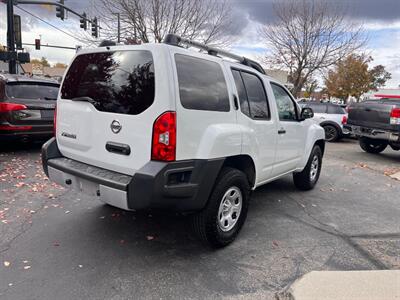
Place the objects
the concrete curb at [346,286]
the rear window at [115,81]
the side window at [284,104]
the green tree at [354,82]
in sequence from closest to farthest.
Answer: the concrete curb at [346,286], the rear window at [115,81], the side window at [284,104], the green tree at [354,82]

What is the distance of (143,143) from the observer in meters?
2.87

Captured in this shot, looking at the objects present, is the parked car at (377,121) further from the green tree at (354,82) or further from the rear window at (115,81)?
the green tree at (354,82)

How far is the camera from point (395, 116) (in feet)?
28.1

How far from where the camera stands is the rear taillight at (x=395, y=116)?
8480 millimetres

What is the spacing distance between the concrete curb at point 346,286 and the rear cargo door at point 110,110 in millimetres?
1700

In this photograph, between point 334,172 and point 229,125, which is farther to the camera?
point 334,172

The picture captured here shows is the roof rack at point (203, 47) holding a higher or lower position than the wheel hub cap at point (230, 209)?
higher

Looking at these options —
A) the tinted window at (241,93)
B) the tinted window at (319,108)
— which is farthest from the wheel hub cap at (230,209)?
the tinted window at (319,108)

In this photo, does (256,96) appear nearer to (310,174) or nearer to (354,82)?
(310,174)

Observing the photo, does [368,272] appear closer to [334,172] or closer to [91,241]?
[91,241]

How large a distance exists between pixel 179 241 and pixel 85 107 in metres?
1.74

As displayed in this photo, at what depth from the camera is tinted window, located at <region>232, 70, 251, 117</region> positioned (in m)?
3.68

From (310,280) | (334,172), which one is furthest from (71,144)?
(334,172)

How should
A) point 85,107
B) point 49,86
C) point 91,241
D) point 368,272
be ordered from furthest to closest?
1. point 49,86
2. point 91,241
3. point 85,107
4. point 368,272
